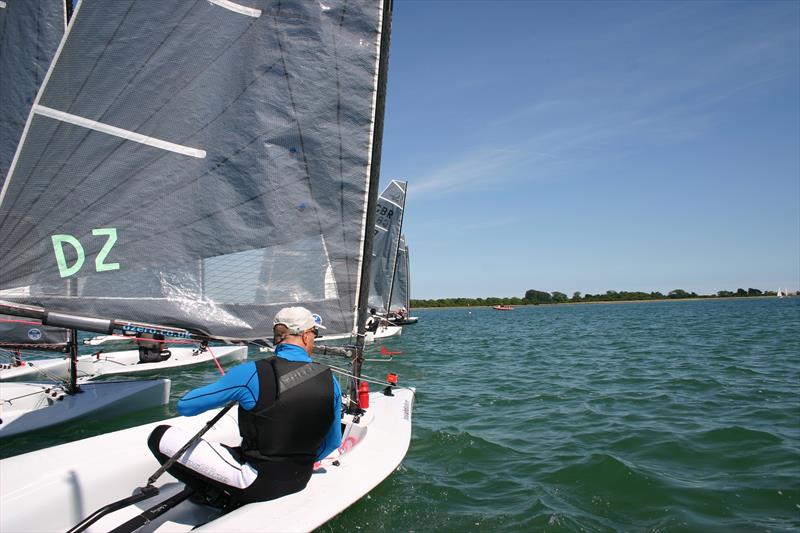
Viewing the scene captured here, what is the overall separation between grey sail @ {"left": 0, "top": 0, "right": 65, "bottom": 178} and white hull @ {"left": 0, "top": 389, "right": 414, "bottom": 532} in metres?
3.39

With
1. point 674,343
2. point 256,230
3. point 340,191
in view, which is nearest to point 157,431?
point 256,230

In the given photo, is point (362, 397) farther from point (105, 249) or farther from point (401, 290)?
point (401, 290)

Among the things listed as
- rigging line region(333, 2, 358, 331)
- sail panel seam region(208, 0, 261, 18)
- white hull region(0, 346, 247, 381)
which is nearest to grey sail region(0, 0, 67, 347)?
sail panel seam region(208, 0, 261, 18)

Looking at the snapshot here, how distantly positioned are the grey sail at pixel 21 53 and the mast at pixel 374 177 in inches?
133

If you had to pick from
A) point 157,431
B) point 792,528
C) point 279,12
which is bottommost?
point 792,528

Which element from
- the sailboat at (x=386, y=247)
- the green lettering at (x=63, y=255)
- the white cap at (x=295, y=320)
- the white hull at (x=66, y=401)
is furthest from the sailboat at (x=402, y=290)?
the white cap at (x=295, y=320)

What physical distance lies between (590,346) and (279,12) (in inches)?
596

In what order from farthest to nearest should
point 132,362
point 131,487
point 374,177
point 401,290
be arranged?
point 401,290, point 132,362, point 374,177, point 131,487

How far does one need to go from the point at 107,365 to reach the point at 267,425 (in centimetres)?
1070

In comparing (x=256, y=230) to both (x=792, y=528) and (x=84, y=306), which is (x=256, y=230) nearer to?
(x=84, y=306)

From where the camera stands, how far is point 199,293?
173 inches

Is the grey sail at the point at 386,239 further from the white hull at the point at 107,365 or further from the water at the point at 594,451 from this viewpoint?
the water at the point at 594,451

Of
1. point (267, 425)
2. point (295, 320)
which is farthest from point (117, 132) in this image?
point (267, 425)

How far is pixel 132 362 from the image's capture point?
40.3ft
